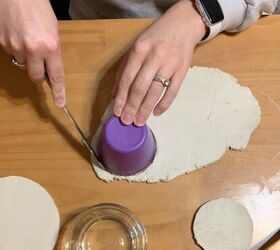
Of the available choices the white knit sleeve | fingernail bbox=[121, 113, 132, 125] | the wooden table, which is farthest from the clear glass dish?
the white knit sleeve

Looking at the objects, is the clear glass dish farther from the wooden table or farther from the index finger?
the index finger

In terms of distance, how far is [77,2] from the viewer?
1.17m

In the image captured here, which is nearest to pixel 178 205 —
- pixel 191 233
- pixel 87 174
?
pixel 191 233

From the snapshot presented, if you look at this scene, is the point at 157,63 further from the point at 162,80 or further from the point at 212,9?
the point at 212,9

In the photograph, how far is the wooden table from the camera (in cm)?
85

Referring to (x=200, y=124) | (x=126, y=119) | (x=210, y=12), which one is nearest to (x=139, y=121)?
(x=126, y=119)

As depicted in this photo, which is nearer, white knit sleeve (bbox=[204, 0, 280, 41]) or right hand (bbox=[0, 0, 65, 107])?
right hand (bbox=[0, 0, 65, 107])

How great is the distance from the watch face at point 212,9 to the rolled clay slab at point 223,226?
1.01 ft

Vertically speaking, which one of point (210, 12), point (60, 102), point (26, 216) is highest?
point (210, 12)

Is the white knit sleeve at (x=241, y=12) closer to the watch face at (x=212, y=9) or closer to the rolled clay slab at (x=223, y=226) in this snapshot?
the watch face at (x=212, y=9)

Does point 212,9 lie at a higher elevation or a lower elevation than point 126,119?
higher

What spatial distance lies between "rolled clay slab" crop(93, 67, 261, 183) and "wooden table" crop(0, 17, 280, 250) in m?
0.01

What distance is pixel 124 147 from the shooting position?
2.67 ft

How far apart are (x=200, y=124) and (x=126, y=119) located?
14 centimetres
